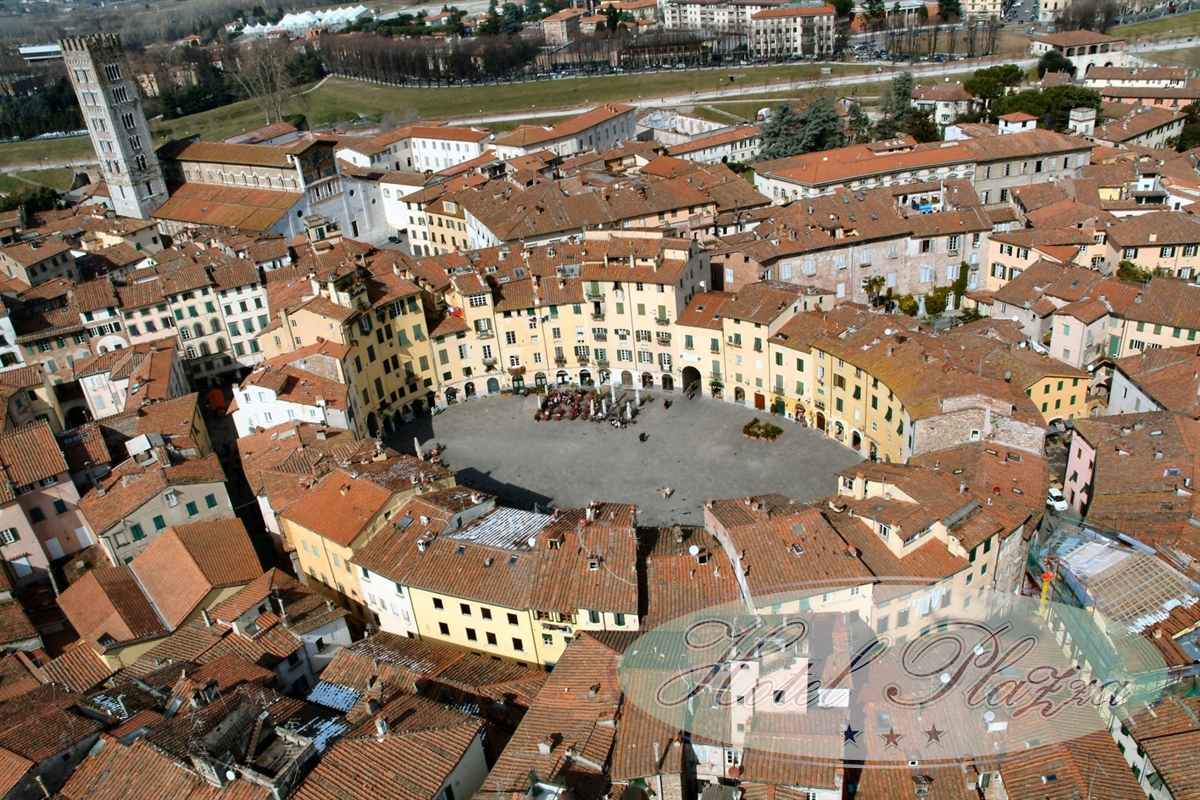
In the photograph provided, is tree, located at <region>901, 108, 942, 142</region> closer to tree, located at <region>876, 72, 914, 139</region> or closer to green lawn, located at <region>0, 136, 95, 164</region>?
tree, located at <region>876, 72, 914, 139</region>

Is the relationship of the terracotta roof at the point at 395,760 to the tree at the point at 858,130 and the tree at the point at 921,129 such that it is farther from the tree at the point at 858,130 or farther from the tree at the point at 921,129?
the tree at the point at 858,130

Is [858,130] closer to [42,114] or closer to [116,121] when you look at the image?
[116,121]

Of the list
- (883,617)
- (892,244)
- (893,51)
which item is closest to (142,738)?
(883,617)

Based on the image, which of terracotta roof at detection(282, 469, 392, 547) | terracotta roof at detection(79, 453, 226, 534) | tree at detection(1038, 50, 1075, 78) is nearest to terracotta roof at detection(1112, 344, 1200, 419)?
terracotta roof at detection(282, 469, 392, 547)

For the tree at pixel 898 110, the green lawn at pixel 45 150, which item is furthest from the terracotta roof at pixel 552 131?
the green lawn at pixel 45 150

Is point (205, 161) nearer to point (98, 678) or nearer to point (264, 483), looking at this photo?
point (264, 483)
